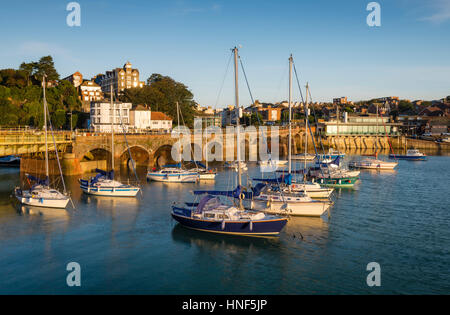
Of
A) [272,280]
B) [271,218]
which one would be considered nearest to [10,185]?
[271,218]

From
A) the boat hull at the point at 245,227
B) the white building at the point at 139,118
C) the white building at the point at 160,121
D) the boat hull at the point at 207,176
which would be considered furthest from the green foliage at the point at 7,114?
the boat hull at the point at 245,227

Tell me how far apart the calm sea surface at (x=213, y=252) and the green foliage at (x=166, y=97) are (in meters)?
76.9

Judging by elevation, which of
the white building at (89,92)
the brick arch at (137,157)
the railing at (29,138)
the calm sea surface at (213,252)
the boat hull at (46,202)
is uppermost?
the white building at (89,92)

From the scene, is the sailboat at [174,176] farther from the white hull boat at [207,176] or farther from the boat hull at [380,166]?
the boat hull at [380,166]

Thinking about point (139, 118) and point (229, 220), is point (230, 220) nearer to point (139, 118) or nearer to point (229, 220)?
point (229, 220)

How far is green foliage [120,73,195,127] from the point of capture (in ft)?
387

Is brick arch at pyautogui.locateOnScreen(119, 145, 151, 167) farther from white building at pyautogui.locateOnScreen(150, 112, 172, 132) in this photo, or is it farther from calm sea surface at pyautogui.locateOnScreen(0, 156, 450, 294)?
calm sea surface at pyautogui.locateOnScreen(0, 156, 450, 294)

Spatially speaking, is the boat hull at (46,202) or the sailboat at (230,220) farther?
the boat hull at (46,202)

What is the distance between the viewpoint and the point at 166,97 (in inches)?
4845

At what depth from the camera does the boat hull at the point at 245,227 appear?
30.6 m

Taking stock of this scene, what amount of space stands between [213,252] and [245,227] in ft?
12.4

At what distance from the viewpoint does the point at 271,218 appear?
102 ft

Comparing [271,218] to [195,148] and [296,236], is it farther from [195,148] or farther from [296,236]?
[195,148]

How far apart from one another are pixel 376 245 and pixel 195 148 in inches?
2280
